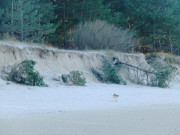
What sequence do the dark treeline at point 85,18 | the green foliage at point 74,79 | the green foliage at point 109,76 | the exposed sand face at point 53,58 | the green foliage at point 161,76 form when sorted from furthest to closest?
the dark treeline at point 85,18, the green foliage at point 161,76, the green foliage at point 109,76, the exposed sand face at point 53,58, the green foliage at point 74,79

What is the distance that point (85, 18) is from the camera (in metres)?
28.5

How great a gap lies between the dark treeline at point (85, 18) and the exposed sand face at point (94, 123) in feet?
54.5

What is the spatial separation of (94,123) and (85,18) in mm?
22718

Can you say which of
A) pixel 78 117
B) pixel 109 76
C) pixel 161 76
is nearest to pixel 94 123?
pixel 78 117

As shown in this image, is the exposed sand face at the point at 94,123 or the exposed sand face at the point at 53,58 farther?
the exposed sand face at the point at 53,58

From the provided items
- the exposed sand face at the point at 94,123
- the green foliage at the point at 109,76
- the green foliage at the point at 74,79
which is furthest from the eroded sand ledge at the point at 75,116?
the green foliage at the point at 109,76

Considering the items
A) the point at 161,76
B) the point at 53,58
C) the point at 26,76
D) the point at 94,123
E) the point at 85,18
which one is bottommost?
the point at 94,123

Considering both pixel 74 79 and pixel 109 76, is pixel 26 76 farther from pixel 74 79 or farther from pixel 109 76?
pixel 109 76

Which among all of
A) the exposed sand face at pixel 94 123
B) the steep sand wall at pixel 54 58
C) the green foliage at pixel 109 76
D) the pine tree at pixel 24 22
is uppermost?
the pine tree at pixel 24 22

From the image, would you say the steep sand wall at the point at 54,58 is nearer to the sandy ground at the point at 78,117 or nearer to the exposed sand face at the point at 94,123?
the sandy ground at the point at 78,117

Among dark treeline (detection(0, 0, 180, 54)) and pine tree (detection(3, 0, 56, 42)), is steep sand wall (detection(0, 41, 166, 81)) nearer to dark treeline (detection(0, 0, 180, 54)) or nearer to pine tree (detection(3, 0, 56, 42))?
dark treeline (detection(0, 0, 180, 54))

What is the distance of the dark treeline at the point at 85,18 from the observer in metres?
25.1

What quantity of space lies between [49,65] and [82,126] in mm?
10836

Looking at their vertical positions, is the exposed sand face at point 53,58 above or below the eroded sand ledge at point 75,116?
above
